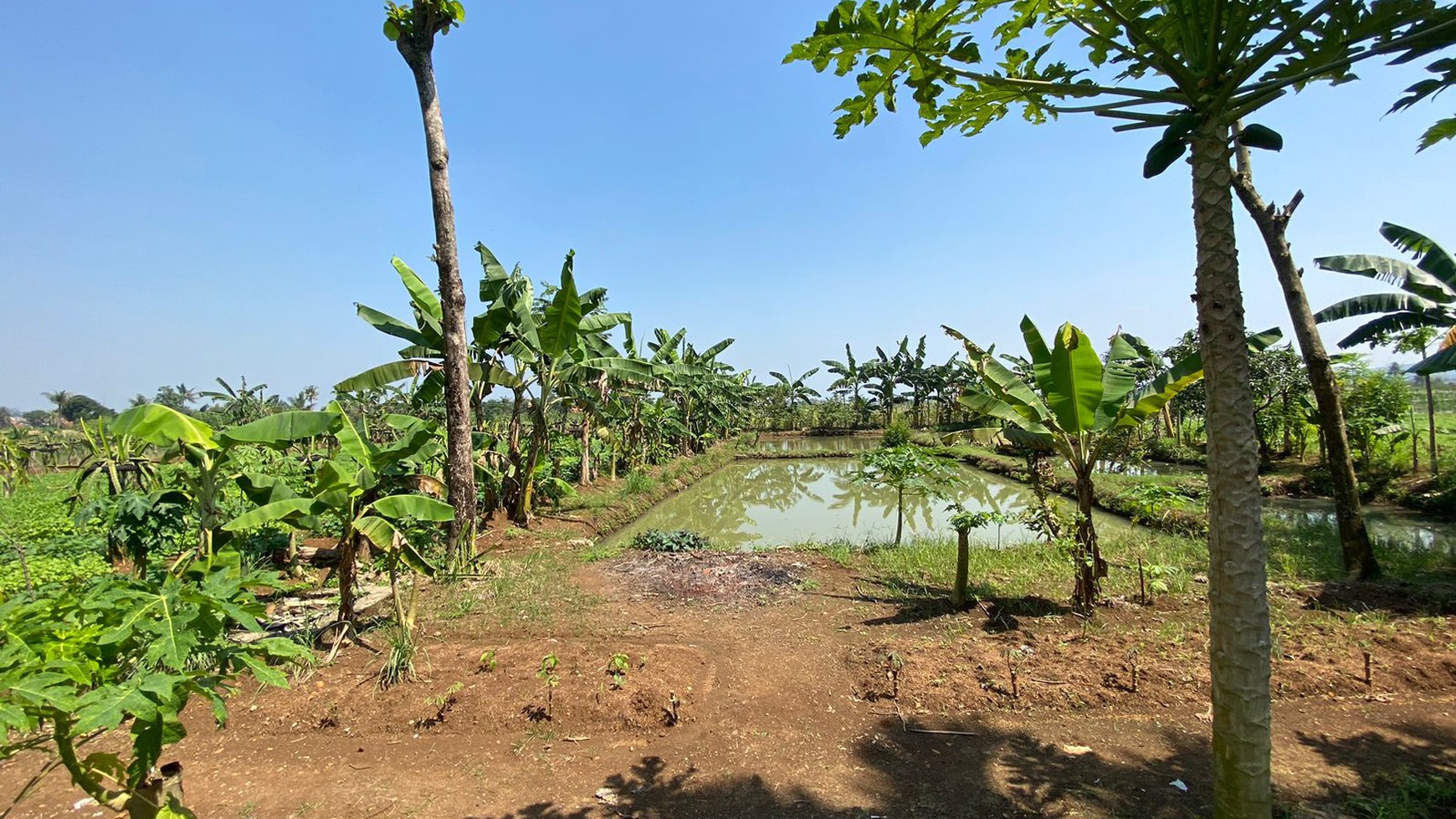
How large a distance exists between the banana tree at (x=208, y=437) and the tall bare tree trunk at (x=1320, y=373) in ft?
32.3

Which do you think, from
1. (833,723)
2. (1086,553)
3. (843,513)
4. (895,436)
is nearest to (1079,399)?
(1086,553)

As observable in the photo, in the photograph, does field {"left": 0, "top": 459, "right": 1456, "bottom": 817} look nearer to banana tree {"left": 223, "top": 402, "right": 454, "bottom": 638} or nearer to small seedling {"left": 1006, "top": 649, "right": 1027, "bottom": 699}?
small seedling {"left": 1006, "top": 649, "right": 1027, "bottom": 699}

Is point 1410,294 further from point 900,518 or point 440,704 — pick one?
point 440,704

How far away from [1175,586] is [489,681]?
704cm

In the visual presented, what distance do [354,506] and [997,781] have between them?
5734mm

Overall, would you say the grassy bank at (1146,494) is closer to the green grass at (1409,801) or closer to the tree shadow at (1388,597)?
the tree shadow at (1388,597)

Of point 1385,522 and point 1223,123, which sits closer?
point 1223,123

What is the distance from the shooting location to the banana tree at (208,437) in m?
5.02

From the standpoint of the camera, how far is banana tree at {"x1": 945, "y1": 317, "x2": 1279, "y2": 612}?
5.51 metres

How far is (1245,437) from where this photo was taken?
2.07 metres

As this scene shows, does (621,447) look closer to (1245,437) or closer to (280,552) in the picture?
(280,552)

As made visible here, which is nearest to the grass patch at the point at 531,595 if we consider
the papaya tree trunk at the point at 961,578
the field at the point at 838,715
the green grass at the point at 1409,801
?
the field at the point at 838,715

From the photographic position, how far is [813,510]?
50.7 ft

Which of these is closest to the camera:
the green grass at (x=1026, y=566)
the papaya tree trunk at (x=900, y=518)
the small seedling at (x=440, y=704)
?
the small seedling at (x=440, y=704)
